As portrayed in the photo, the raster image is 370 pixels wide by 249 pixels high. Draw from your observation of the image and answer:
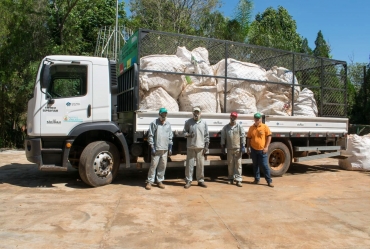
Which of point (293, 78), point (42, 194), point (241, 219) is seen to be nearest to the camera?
point (241, 219)

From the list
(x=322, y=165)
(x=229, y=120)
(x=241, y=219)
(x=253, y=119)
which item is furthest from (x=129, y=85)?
(x=322, y=165)

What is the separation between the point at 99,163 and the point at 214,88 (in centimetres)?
303

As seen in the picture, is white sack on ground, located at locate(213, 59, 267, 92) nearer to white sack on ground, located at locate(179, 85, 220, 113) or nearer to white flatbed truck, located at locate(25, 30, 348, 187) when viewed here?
A: white flatbed truck, located at locate(25, 30, 348, 187)

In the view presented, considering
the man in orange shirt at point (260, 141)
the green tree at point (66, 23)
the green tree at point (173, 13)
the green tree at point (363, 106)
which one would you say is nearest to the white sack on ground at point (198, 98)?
the man in orange shirt at point (260, 141)

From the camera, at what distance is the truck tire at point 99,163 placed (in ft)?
23.1

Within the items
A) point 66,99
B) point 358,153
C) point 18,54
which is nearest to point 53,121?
point 66,99

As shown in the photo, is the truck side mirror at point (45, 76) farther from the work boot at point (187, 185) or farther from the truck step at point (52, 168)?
the work boot at point (187, 185)

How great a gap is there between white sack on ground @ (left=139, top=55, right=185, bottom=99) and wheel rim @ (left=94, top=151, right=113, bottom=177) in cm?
158

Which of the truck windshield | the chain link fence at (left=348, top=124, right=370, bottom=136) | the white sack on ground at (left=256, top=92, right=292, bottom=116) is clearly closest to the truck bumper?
the truck windshield

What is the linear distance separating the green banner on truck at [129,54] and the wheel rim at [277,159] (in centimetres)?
422

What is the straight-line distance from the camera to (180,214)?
18.3 ft

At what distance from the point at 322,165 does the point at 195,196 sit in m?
6.51

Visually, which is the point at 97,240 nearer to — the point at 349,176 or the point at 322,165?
the point at 349,176

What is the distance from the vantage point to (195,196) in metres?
6.80
